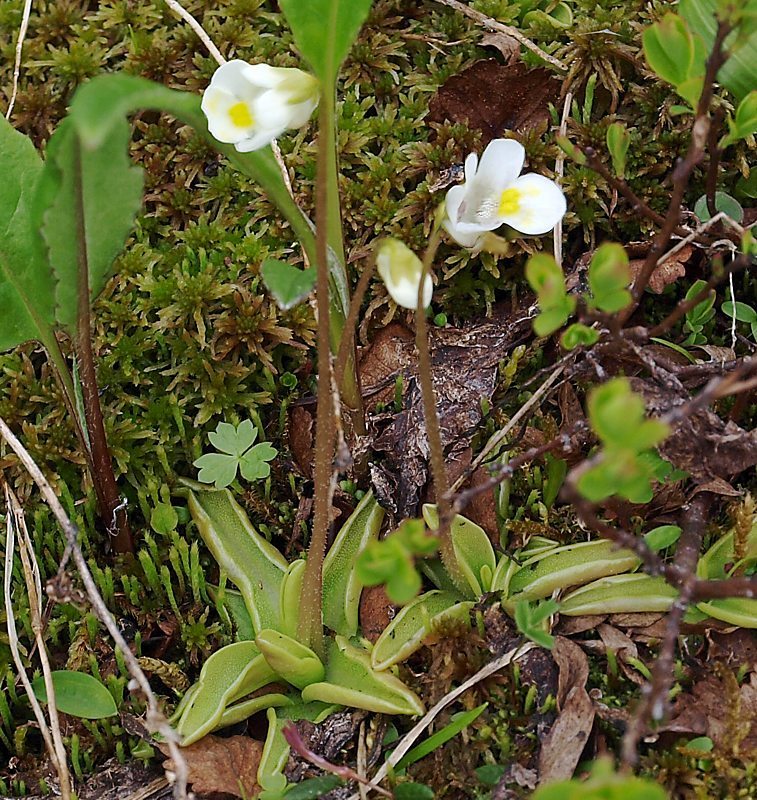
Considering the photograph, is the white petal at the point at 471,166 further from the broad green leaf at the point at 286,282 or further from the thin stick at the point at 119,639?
the thin stick at the point at 119,639

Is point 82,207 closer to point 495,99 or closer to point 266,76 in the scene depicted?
point 266,76

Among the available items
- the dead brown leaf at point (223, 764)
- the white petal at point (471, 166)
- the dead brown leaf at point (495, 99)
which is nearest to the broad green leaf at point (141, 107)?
the white petal at point (471, 166)

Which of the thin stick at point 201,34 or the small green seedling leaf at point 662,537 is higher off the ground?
the thin stick at point 201,34

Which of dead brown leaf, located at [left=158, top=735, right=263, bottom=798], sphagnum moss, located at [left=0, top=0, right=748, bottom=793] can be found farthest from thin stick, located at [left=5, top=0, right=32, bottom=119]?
dead brown leaf, located at [left=158, top=735, right=263, bottom=798]

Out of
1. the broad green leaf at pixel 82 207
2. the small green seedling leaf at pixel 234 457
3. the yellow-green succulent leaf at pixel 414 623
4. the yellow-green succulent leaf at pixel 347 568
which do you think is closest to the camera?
the broad green leaf at pixel 82 207

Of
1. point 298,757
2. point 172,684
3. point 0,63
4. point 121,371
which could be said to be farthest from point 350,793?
point 0,63

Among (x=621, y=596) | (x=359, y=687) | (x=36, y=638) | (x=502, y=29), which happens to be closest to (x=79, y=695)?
(x=36, y=638)

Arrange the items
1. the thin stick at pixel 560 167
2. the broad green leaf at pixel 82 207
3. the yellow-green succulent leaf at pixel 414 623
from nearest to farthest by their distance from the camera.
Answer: the broad green leaf at pixel 82 207
the yellow-green succulent leaf at pixel 414 623
the thin stick at pixel 560 167
